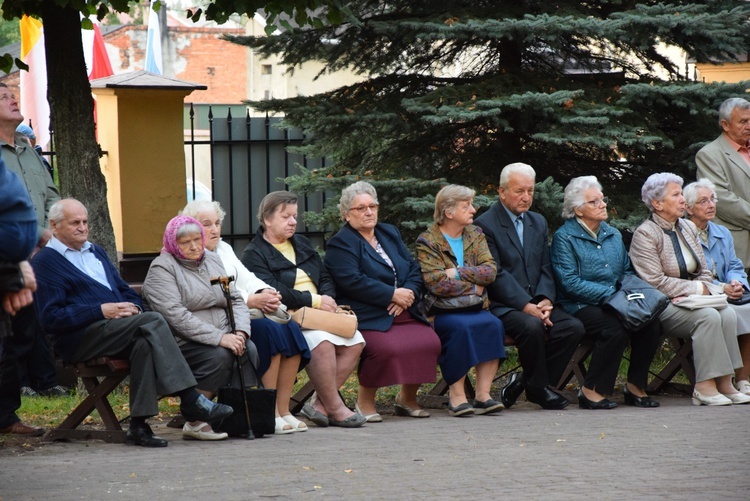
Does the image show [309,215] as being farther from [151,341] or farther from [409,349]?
[151,341]

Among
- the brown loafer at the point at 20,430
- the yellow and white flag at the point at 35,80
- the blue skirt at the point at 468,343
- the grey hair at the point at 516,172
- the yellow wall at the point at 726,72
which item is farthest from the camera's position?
the yellow and white flag at the point at 35,80

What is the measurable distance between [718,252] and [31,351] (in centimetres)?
543

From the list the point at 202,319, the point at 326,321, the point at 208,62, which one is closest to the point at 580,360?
the point at 326,321

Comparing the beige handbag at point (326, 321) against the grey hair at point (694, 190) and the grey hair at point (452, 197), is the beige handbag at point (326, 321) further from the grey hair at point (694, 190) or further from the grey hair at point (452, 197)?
the grey hair at point (694, 190)

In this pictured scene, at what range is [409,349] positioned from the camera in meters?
8.02

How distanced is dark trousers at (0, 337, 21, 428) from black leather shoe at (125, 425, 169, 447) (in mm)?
847

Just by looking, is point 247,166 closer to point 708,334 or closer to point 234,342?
point 234,342

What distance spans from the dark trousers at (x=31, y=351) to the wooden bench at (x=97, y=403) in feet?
0.59

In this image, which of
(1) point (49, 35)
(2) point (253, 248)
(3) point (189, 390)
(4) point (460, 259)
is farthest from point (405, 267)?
(1) point (49, 35)

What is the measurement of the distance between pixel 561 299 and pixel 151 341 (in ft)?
11.1

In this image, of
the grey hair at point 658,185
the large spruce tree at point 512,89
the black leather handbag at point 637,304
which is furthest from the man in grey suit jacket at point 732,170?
the black leather handbag at point 637,304

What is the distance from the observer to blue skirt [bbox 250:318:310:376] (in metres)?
7.55

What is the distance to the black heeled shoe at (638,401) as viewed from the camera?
8.57 metres

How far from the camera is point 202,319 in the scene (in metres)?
7.41
